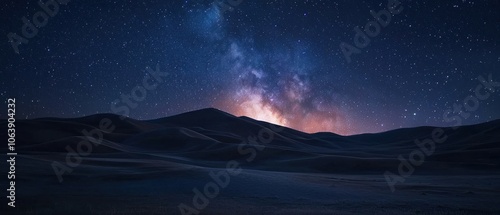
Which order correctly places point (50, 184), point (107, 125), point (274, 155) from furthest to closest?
point (107, 125) < point (274, 155) < point (50, 184)

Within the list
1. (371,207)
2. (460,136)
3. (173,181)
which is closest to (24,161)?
(173,181)

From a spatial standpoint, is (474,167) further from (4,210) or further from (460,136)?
(460,136)

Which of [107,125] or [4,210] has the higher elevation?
[107,125]

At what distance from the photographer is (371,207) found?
507 inches

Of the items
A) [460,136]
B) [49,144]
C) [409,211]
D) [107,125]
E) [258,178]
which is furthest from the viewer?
[460,136]

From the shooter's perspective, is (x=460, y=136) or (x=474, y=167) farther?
(x=460, y=136)

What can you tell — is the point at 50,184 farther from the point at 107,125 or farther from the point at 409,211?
the point at 107,125

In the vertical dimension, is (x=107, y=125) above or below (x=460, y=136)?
above

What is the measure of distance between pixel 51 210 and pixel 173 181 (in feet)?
Answer: 29.8

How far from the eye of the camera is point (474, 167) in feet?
137

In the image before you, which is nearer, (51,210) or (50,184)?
(51,210)

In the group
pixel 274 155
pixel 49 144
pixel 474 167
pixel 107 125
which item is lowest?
pixel 474 167

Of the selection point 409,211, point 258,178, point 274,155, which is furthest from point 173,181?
point 274,155

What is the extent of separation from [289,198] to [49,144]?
1894 inches
